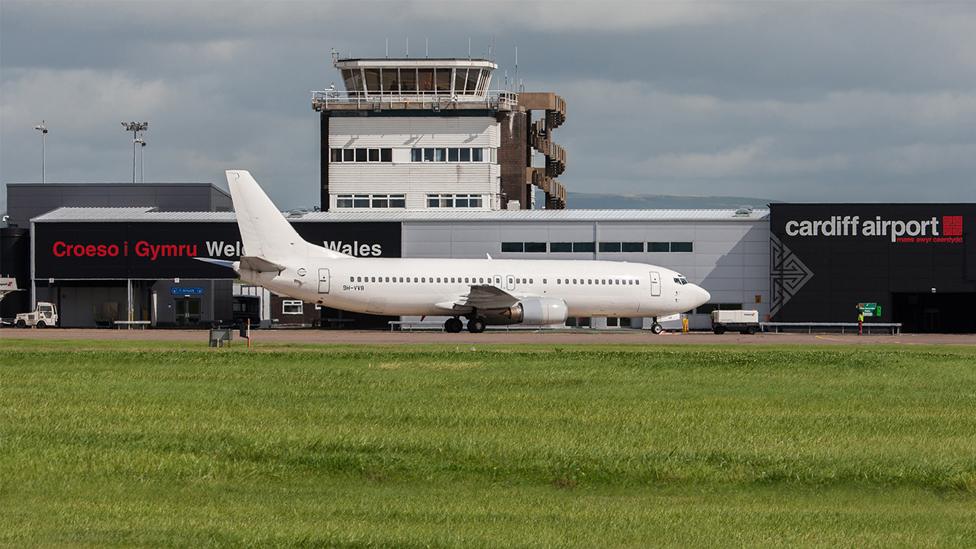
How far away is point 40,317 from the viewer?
8300 cm

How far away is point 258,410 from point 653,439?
7951 mm

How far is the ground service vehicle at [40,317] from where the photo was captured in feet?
269

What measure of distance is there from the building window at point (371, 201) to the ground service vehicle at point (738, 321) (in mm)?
28027

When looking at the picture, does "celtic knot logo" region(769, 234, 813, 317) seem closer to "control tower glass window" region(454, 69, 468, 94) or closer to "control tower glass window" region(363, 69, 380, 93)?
"control tower glass window" region(454, 69, 468, 94)

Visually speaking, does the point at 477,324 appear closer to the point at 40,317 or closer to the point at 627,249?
the point at 627,249

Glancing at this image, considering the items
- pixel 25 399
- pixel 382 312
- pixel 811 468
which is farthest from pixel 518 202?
pixel 811 468

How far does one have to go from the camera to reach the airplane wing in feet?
228

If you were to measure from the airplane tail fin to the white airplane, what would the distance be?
5 cm

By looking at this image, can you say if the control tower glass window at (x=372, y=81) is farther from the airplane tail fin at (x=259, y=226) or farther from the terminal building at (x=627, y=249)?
the airplane tail fin at (x=259, y=226)

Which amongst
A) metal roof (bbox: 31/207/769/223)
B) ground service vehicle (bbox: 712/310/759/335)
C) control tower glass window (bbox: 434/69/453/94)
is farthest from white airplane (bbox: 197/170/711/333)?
control tower glass window (bbox: 434/69/453/94)

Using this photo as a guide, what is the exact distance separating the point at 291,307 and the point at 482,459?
85898 mm

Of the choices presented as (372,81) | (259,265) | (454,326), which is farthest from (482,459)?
(372,81)

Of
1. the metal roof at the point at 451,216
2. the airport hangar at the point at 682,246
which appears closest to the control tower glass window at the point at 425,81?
the metal roof at the point at 451,216

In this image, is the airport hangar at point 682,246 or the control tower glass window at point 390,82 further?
the control tower glass window at point 390,82
